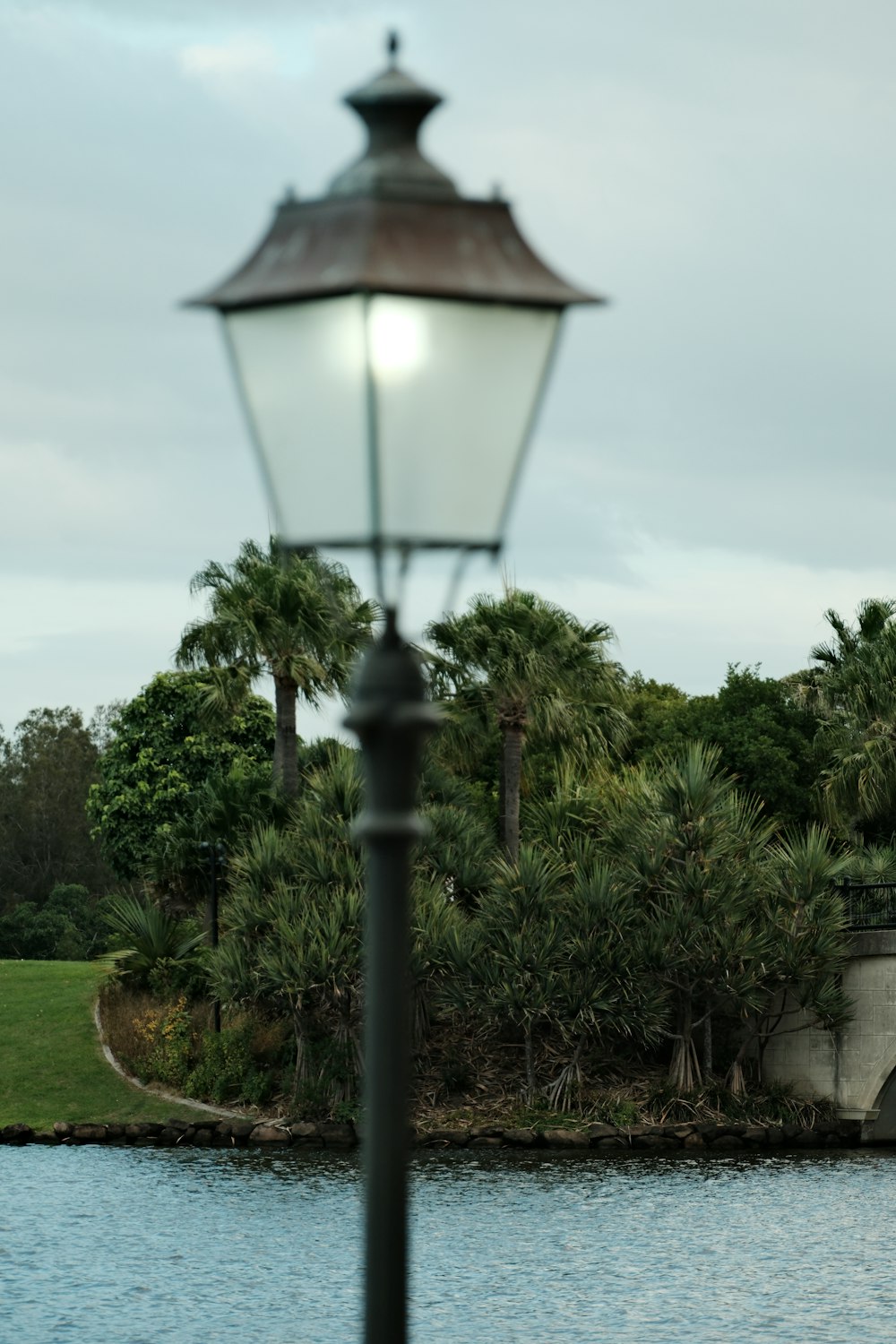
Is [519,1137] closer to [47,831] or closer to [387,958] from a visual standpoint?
[387,958]

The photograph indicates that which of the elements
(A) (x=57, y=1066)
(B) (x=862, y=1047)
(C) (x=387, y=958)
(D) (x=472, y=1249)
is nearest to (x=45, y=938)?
(A) (x=57, y=1066)

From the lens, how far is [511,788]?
4188 cm

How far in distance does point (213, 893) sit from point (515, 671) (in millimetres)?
8314

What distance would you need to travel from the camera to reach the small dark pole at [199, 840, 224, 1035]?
3872 centimetres

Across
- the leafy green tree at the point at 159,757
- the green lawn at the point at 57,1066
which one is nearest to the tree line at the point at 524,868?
the green lawn at the point at 57,1066

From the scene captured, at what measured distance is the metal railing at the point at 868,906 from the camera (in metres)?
37.0

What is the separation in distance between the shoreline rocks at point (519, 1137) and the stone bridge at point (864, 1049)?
866 millimetres

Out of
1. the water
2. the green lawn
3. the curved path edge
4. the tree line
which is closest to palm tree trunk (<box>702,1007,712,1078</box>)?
the tree line

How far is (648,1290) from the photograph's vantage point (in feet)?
73.4

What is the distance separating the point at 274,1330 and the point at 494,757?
36343 millimetres

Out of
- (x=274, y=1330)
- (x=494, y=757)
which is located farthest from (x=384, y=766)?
(x=494, y=757)

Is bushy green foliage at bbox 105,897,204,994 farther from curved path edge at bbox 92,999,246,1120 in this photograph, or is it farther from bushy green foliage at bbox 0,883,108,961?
bushy green foliage at bbox 0,883,108,961

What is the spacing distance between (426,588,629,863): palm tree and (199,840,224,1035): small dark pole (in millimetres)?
6202

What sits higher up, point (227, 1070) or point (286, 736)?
point (286, 736)
